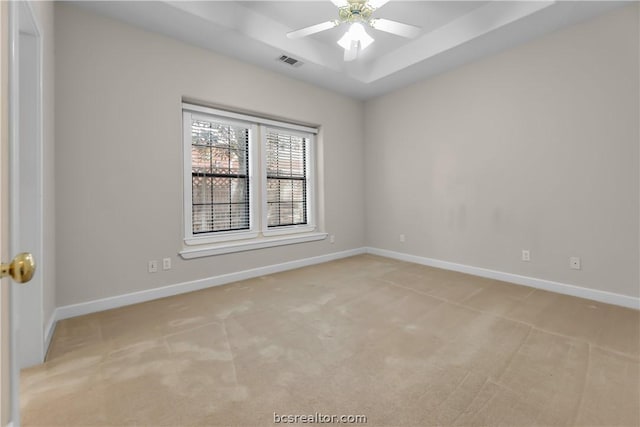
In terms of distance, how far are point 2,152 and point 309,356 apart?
1.75 meters

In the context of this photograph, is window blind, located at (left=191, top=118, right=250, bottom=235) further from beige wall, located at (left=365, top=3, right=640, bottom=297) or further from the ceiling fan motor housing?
beige wall, located at (left=365, top=3, right=640, bottom=297)

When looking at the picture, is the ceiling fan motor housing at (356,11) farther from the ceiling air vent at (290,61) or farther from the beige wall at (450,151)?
the beige wall at (450,151)

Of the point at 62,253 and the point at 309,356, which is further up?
the point at 62,253

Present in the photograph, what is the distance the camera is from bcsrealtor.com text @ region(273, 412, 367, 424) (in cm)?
131

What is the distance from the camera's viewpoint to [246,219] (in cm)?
388

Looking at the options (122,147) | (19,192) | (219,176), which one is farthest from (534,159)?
(122,147)

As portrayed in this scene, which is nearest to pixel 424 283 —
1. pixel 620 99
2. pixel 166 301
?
pixel 620 99

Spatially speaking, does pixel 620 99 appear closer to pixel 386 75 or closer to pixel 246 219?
pixel 386 75

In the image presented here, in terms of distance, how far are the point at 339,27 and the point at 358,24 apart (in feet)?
3.51

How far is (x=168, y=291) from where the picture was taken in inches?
117

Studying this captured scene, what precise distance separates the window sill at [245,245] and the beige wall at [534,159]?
1619 mm

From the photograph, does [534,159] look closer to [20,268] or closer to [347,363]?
[347,363]

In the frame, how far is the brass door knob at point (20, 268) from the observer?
659mm

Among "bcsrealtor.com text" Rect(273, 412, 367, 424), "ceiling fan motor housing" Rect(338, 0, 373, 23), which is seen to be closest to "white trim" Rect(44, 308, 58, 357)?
"bcsrealtor.com text" Rect(273, 412, 367, 424)
